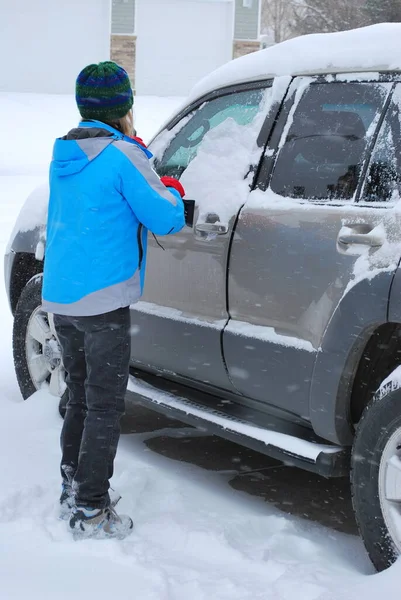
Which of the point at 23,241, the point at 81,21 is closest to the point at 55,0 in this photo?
the point at 81,21

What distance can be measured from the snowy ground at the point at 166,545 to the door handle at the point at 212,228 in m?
1.16

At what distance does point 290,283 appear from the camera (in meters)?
3.45

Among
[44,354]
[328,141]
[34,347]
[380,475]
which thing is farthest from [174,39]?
[380,475]

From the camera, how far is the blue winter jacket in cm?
325

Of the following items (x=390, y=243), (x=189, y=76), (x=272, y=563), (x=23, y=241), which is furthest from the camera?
(x=189, y=76)

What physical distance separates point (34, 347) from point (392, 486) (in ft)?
8.45

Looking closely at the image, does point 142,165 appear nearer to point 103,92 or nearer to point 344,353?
point 103,92

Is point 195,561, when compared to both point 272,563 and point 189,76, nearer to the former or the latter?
point 272,563

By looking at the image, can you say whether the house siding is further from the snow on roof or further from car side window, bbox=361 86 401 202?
car side window, bbox=361 86 401 202

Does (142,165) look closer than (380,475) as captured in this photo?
No

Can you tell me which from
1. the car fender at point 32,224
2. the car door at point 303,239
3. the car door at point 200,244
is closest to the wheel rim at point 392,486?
the car door at point 303,239

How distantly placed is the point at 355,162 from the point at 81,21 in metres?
25.2

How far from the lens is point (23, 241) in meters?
4.96

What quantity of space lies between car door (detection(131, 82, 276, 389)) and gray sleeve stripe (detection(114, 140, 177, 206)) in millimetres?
502
